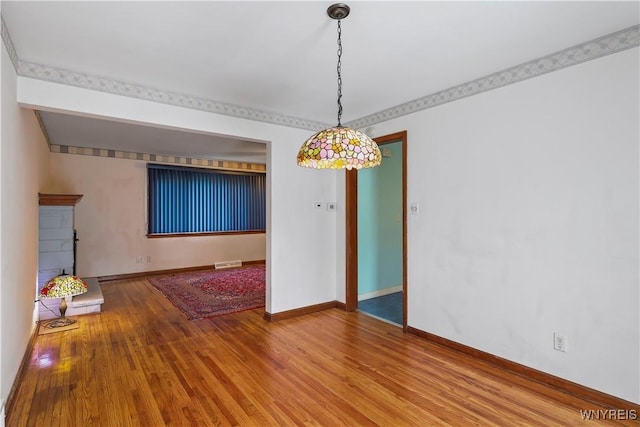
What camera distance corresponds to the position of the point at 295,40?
2260 mm

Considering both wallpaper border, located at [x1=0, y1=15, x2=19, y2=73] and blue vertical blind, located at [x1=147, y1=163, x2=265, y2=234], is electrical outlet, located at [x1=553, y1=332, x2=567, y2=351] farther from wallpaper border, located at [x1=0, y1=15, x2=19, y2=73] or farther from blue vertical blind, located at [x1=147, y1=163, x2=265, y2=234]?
blue vertical blind, located at [x1=147, y1=163, x2=265, y2=234]

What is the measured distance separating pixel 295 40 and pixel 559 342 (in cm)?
289

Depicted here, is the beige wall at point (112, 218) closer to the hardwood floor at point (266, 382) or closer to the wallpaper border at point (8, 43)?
the hardwood floor at point (266, 382)

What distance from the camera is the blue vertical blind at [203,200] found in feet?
21.6

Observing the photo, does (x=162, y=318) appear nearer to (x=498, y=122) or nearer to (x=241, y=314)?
(x=241, y=314)

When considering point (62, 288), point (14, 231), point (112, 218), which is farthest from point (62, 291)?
point (112, 218)

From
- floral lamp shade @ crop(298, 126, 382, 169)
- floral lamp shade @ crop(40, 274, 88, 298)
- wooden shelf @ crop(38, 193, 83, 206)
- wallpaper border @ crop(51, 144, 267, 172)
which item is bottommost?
floral lamp shade @ crop(40, 274, 88, 298)

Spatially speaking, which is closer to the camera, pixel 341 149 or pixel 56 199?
pixel 341 149

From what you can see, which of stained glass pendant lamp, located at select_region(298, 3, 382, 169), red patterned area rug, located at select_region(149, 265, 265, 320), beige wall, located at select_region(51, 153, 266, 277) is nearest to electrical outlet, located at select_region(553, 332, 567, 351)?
stained glass pendant lamp, located at select_region(298, 3, 382, 169)

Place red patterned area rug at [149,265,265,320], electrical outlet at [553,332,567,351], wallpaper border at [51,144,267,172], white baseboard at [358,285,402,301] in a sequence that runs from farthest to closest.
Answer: wallpaper border at [51,144,267,172] < white baseboard at [358,285,402,301] < red patterned area rug at [149,265,265,320] < electrical outlet at [553,332,567,351]

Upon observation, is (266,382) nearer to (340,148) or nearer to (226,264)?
(340,148)

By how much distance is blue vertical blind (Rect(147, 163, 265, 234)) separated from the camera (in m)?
6.60

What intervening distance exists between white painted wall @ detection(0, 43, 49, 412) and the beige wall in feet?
9.32

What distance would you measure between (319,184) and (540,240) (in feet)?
8.39
